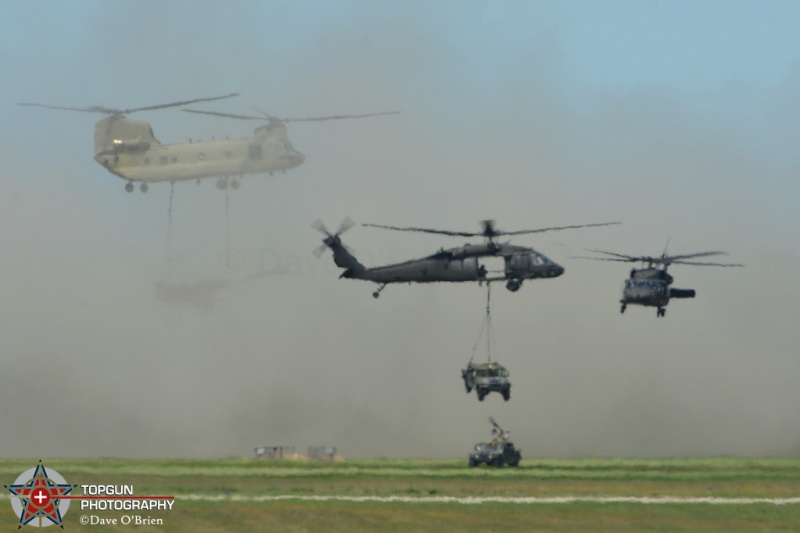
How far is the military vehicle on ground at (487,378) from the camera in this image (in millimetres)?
104438

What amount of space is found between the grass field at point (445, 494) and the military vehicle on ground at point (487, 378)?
17.8 ft

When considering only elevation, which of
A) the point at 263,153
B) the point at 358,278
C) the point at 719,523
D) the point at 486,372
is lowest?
the point at 719,523

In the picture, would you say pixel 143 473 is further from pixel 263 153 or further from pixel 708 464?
pixel 263 153

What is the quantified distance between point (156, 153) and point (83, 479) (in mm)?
61118

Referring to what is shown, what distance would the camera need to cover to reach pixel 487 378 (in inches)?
4114

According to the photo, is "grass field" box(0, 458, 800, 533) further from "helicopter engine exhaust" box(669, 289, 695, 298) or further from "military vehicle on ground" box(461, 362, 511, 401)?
"helicopter engine exhaust" box(669, 289, 695, 298)

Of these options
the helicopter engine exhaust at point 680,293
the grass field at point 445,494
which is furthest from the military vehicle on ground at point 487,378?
the helicopter engine exhaust at point 680,293

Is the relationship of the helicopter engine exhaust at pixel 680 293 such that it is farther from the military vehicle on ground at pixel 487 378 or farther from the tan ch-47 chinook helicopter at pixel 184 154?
the tan ch-47 chinook helicopter at pixel 184 154

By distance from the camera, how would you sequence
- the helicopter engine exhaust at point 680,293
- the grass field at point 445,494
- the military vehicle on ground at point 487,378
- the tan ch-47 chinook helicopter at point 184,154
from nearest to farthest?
the grass field at point 445,494, the military vehicle on ground at point 487,378, the helicopter engine exhaust at point 680,293, the tan ch-47 chinook helicopter at point 184,154

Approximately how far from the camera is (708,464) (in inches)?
4119

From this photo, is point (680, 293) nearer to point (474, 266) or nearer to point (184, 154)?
point (474, 266)

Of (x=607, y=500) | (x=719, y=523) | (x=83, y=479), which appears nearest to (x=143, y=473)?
(x=83, y=479)

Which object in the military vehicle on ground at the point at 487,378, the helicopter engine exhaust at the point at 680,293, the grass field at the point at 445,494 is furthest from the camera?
the helicopter engine exhaust at the point at 680,293

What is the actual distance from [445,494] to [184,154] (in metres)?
67.6
